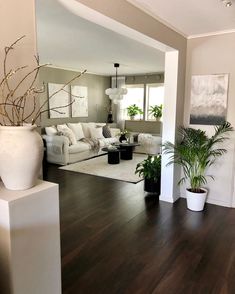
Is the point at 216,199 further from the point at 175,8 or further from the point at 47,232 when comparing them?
the point at 47,232

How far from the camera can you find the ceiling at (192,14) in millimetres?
2451

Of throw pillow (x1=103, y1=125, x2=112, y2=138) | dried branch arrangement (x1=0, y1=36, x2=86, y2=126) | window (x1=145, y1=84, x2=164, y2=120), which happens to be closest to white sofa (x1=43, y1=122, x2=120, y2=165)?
throw pillow (x1=103, y1=125, x2=112, y2=138)

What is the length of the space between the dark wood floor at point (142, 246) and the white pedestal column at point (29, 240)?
869 mm

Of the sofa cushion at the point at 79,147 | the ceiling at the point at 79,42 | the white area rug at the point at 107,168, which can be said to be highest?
the ceiling at the point at 79,42

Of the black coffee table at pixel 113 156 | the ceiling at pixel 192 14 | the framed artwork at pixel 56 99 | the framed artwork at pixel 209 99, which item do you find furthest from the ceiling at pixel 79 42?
the black coffee table at pixel 113 156

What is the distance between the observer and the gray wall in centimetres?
679

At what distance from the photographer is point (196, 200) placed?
3.46m

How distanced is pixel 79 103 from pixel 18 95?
21.2 feet

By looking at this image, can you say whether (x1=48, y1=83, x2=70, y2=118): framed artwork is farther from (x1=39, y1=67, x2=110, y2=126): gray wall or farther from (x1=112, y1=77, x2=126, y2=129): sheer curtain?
(x1=112, y1=77, x2=126, y2=129): sheer curtain

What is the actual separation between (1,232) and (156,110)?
7.45 m

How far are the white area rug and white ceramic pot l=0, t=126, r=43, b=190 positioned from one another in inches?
148

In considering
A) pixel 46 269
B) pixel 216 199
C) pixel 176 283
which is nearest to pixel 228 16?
pixel 216 199

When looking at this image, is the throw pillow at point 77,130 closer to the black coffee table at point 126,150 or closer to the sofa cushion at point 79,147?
the sofa cushion at point 79,147

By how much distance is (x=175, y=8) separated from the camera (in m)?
2.59
